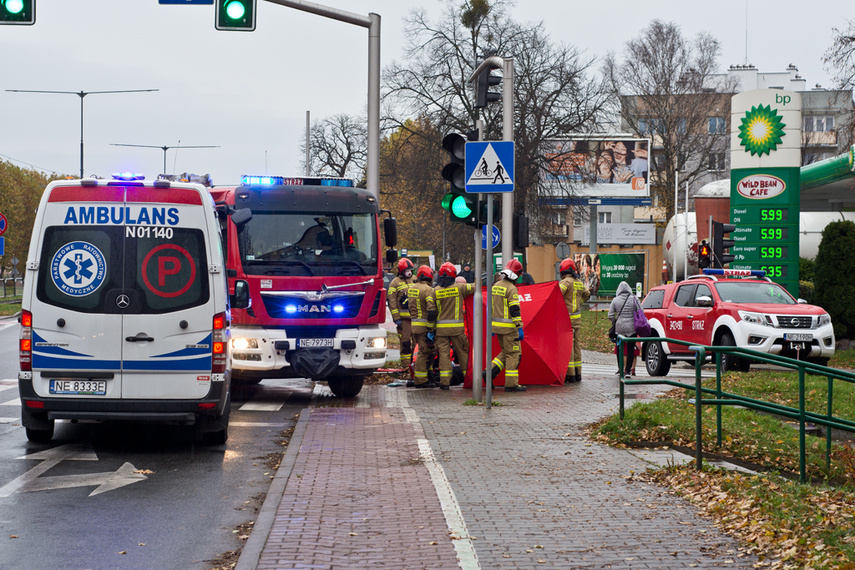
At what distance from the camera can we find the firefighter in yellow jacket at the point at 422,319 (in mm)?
15383

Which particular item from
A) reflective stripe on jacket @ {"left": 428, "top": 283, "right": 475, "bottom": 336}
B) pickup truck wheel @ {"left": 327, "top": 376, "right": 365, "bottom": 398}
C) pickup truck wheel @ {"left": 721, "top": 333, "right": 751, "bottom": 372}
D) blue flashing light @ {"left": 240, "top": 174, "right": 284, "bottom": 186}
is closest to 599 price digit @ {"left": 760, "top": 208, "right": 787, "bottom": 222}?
pickup truck wheel @ {"left": 721, "top": 333, "right": 751, "bottom": 372}

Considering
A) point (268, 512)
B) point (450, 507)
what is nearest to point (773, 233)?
point (450, 507)

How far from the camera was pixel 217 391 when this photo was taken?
9.85m

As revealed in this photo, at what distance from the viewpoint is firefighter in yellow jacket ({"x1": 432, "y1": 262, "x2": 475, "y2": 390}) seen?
15273 mm

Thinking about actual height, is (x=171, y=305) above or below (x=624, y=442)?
above

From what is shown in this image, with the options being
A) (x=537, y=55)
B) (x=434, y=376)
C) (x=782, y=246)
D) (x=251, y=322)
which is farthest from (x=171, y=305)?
(x=537, y=55)

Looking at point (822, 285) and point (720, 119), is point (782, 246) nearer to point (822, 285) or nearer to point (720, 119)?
point (822, 285)

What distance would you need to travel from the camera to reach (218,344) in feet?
32.5

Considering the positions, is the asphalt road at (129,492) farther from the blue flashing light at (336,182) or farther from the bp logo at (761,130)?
the bp logo at (761,130)

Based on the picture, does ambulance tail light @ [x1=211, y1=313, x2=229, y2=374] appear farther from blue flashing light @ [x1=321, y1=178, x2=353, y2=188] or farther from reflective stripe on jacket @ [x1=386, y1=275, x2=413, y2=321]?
reflective stripe on jacket @ [x1=386, y1=275, x2=413, y2=321]

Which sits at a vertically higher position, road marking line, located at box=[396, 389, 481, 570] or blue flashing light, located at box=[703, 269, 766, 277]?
blue flashing light, located at box=[703, 269, 766, 277]

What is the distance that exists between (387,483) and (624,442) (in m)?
3.18

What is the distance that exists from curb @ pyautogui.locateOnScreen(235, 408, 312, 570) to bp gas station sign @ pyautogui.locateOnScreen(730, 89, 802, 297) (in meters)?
18.1

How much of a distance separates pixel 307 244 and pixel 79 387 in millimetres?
4696
